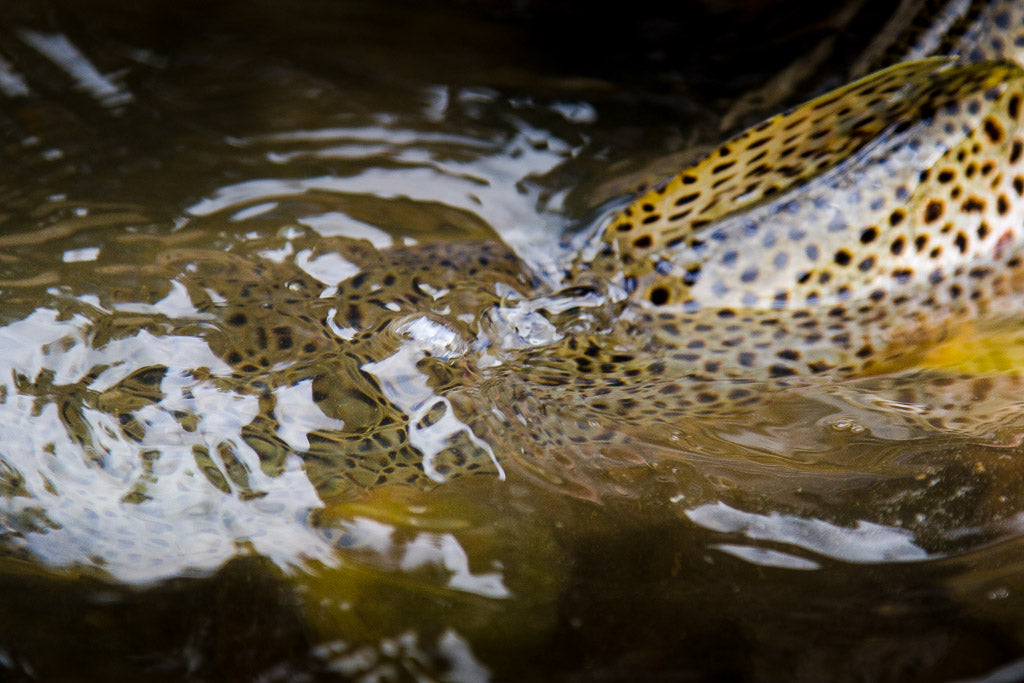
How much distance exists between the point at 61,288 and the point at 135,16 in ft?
4.79

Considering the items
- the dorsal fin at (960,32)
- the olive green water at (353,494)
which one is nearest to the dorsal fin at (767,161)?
the olive green water at (353,494)

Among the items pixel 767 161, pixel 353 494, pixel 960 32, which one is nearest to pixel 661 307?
pixel 767 161

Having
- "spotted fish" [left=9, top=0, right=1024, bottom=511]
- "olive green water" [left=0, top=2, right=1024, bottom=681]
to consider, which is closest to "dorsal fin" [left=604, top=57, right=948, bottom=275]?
"spotted fish" [left=9, top=0, right=1024, bottom=511]

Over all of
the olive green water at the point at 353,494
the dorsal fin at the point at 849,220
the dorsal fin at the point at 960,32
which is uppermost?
the dorsal fin at the point at 960,32

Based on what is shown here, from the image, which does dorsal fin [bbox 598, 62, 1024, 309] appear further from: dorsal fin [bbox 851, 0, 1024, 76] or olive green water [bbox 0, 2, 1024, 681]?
dorsal fin [bbox 851, 0, 1024, 76]

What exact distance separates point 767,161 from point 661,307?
0.59 metres

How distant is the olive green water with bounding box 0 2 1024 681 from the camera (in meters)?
1.49

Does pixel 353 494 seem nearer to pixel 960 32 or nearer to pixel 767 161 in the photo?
pixel 767 161

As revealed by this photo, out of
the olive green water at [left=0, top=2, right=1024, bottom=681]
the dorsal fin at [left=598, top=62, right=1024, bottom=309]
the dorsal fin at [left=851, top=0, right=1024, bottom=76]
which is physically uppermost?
the dorsal fin at [left=851, top=0, right=1024, bottom=76]

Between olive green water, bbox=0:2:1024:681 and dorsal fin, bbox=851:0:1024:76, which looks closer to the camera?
olive green water, bbox=0:2:1024:681

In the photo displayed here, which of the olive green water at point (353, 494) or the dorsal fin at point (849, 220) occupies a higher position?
the dorsal fin at point (849, 220)

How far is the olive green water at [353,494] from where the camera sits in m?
1.49

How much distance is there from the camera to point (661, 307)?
95.7 inches

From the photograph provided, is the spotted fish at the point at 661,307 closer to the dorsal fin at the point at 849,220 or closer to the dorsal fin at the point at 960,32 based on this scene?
the dorsal fin at the point at 849,220
